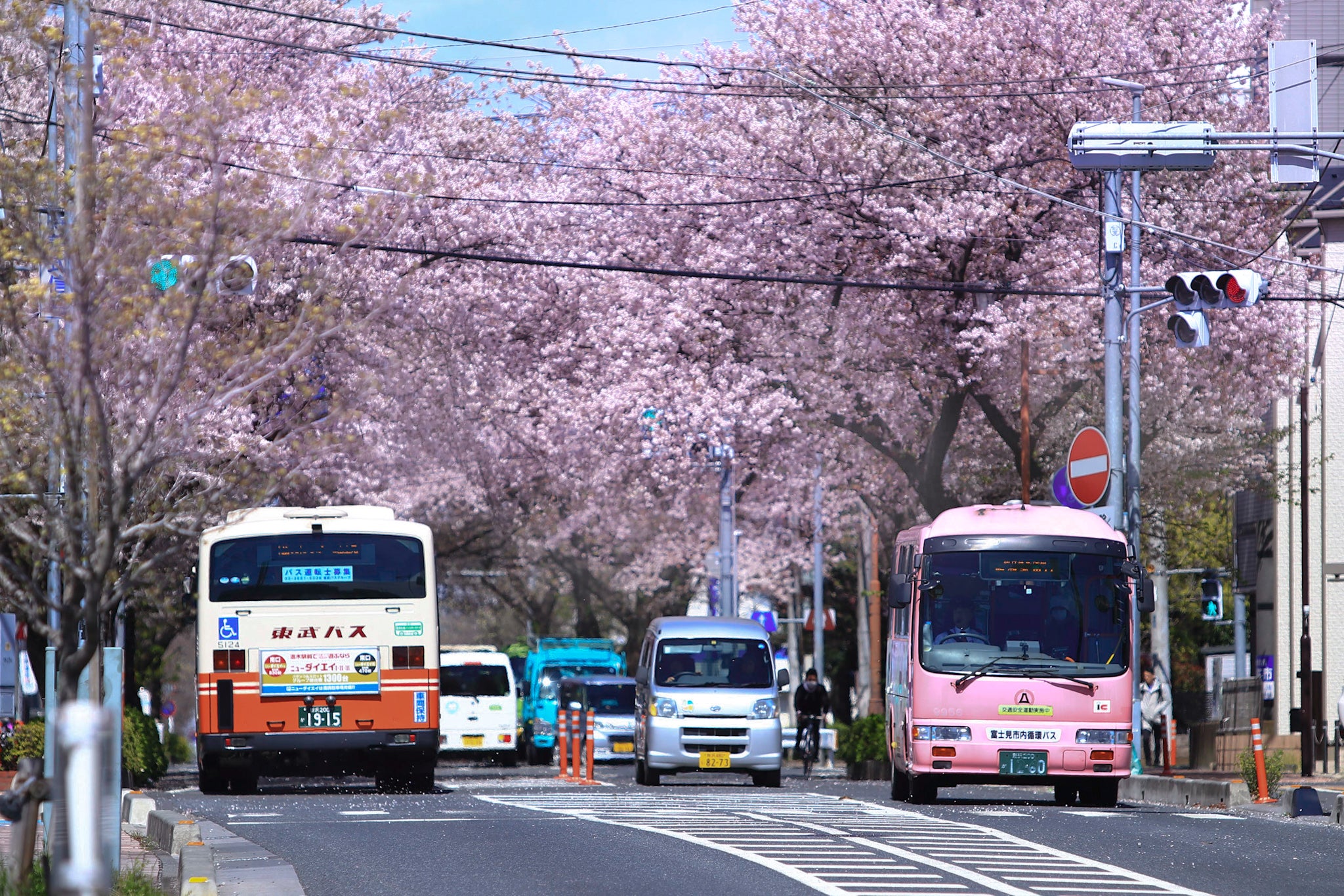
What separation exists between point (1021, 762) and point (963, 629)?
4.70 ft

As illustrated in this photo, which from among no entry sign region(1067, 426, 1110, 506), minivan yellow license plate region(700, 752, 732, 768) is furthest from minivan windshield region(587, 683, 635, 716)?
no entry sign region(1067, 426, 1110, 506)

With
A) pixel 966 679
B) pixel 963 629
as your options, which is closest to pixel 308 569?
pixel 963 629

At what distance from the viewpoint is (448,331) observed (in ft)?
110

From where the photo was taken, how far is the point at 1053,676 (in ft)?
62.3

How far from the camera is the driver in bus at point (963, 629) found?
19.2m

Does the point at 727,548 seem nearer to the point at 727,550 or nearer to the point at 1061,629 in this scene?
the point at 727,550

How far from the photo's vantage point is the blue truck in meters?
41.1

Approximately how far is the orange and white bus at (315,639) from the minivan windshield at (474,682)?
50.3ft

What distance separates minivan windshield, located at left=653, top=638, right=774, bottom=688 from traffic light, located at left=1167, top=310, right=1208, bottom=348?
22.4ft

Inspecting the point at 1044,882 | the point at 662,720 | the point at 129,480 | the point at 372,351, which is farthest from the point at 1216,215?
the point at 129,480

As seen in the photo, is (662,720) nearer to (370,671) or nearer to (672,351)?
(370,671)

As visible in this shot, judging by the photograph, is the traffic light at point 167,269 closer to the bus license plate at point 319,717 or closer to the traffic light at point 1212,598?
the bus license plate at point 319,717

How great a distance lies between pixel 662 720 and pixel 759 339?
7.88 meters

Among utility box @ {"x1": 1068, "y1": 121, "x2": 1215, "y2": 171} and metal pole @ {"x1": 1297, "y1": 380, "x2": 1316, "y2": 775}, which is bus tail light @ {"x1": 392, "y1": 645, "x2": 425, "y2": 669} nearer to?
utility box @ {"x1": 1068, "y1": 121, "x2": 1215, "y2": 171}
